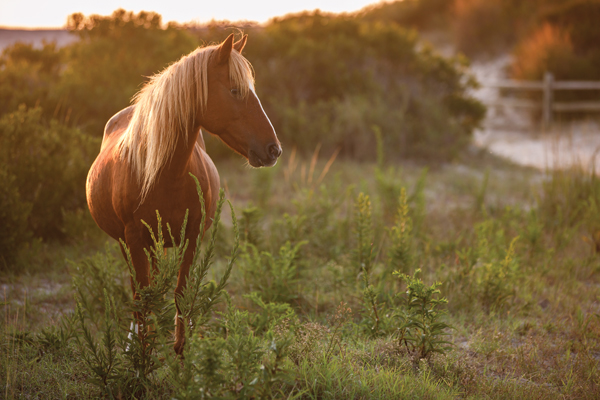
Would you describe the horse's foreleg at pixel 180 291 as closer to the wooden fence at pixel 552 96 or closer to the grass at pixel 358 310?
the grass at pixel 358 310

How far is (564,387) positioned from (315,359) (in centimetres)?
127

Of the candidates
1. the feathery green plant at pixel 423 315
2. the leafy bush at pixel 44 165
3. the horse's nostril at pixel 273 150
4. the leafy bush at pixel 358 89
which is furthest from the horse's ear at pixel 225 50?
the leafy bush at pixel 358 89

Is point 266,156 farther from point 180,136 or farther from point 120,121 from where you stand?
point 120,121

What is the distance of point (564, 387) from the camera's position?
2225mm

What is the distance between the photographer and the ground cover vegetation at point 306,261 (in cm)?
197

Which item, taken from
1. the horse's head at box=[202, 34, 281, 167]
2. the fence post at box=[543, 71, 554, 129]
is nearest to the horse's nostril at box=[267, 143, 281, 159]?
the horse's head at box=[202, 34, 281, 167]

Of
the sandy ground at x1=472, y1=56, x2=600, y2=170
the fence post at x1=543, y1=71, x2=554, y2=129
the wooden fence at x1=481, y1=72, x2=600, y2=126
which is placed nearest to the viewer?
the sandy ground at x1=472, y1=56, x2=600, y2=170

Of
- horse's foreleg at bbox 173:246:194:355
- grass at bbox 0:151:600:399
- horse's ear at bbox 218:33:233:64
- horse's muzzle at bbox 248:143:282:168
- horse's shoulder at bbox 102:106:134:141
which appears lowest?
grass at bbox 0:151:600:399

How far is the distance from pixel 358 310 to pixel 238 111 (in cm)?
164

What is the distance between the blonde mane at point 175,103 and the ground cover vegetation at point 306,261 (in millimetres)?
353

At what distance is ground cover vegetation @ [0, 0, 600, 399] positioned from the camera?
197 cm

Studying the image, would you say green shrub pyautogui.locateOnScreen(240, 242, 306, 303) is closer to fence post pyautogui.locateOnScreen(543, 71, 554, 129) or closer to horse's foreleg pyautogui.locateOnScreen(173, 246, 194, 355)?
horse's foreleg pyautogui.locateOnScreen(173, 246, 194, 355)

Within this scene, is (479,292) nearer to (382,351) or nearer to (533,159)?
(382,351)

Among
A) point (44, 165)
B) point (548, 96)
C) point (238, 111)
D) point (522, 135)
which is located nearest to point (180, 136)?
point (238, 111)
